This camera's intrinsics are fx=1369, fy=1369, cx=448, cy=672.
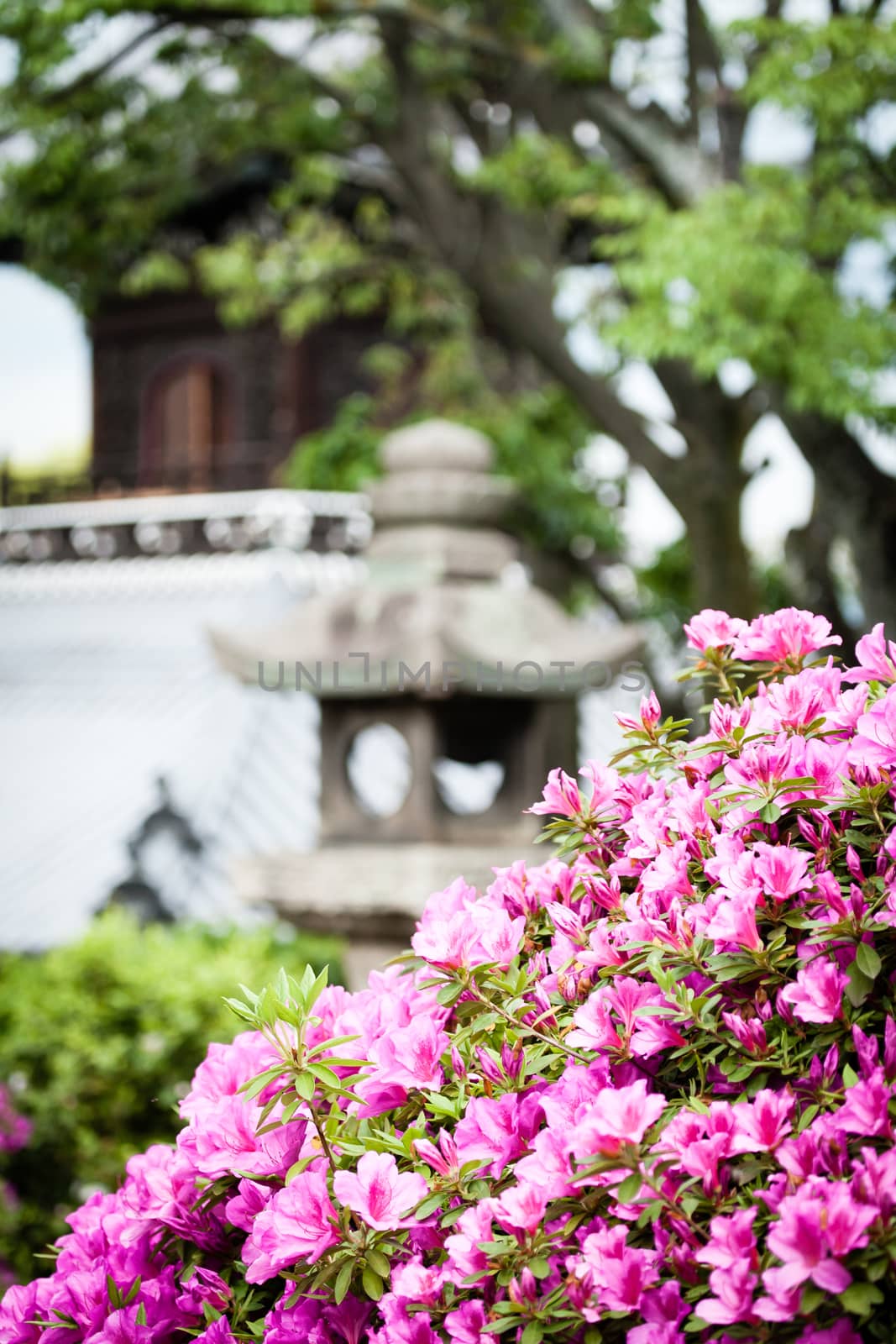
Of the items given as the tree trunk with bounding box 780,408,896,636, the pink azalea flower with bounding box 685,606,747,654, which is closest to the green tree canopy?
the tree trunk with bounding box 780,408,896,636

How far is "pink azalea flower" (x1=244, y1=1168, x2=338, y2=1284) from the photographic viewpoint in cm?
135

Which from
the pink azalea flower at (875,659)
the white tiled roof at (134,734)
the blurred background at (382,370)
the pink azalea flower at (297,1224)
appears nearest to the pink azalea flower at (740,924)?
the pink azalea flower at (875,659)

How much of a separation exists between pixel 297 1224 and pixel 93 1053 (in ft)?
12.0

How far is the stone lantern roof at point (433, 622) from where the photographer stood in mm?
4590

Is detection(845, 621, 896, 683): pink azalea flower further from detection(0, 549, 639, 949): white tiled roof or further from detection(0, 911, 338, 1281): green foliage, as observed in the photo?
detection(0, 549, 639, 949): white tiled roof

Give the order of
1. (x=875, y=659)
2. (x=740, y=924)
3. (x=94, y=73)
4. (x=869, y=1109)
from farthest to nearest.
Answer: (x=94, y=73) < (x=875, y=659) < (x=740, y=924) < (x=869, y=1109)

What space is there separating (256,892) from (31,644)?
10.5m

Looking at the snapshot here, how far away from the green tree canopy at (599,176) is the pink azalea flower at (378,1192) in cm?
496

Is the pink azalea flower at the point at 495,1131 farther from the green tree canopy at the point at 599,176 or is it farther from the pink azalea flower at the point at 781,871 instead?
the green tree canopy at the point at 599,176

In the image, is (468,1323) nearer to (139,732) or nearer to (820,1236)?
(820,1236)

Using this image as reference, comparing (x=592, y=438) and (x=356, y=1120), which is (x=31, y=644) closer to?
(x=592, y=438)

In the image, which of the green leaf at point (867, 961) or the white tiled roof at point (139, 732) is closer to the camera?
the green leaf at point (867, 961)

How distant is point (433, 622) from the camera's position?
4562mm

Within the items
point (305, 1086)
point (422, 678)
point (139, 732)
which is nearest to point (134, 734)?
point (139, 732)
